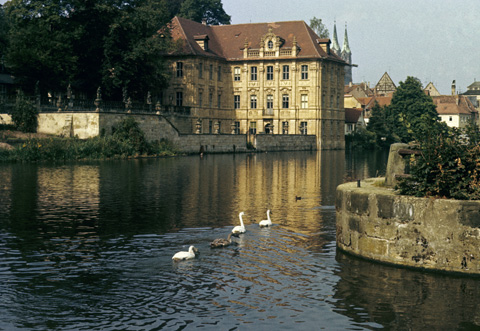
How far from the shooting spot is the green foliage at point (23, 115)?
195 feet

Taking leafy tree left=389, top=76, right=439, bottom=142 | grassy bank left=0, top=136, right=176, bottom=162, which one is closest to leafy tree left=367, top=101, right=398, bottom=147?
leafy tree left=389, top=76, right=439, bottom=142

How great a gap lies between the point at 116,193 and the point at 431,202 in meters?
18.2

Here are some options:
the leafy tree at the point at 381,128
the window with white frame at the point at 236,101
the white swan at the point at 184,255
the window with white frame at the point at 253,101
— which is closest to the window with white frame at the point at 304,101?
the window with white frame at the point at 253,101

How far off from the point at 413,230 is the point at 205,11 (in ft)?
340

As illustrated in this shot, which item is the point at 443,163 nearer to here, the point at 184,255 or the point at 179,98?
the point at 184,255

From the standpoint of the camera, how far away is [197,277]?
14406 mm

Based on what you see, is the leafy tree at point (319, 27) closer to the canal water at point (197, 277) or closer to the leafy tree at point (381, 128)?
the leafy tree at point (381, 128)

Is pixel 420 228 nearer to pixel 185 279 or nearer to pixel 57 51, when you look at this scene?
pixel 185 279

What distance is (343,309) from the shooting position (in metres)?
12.2

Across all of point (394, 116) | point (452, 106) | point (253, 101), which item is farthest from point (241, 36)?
point (452, 106)

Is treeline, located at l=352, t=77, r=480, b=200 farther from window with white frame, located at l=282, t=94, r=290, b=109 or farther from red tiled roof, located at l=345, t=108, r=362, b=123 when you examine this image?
red tiled roof, located at l=345, t=108, r=362, b=123

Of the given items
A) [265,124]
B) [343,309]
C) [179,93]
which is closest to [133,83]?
[179,93]

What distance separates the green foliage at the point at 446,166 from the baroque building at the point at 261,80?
73.8 meters

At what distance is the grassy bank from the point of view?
50938 mm
